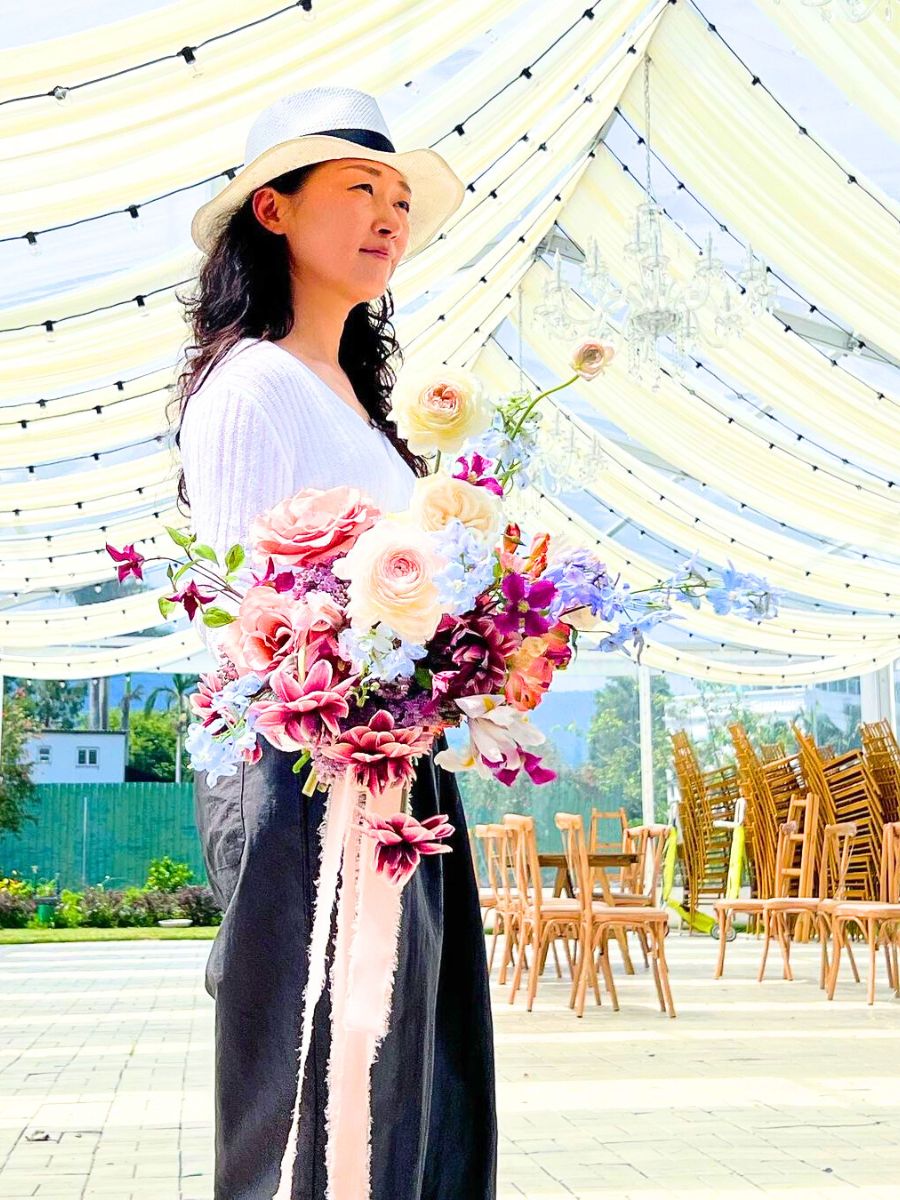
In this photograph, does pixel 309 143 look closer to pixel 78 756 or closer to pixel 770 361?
pixel 770 361

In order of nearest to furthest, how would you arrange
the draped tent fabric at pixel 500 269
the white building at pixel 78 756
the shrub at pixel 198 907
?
the draped tent fabric at pixel 500 269, the shrub at pixel 198 907, the white building at pixel 78 756

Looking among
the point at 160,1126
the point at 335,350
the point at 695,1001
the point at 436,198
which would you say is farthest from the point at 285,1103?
the point at 695,1001

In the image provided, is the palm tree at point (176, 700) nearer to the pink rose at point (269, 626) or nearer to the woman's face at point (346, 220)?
the woman's face at point (346, 220)

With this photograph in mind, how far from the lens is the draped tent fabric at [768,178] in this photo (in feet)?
23.0

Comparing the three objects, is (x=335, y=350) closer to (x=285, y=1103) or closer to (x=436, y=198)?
(x=436, y=198)

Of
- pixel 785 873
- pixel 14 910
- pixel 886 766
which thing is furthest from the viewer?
pixel 14 910

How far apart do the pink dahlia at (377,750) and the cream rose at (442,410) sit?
1.44 ft

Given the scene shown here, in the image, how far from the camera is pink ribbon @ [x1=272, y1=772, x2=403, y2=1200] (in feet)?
4.12

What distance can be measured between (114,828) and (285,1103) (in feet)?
47.2

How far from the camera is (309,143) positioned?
5.20 ft

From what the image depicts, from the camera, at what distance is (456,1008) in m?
1.45

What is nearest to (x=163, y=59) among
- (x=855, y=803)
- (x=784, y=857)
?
(x=784, y=857)

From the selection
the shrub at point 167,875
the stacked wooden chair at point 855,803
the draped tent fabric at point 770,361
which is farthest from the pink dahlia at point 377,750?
the shrub at point 167,875

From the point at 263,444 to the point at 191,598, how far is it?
0.21m
